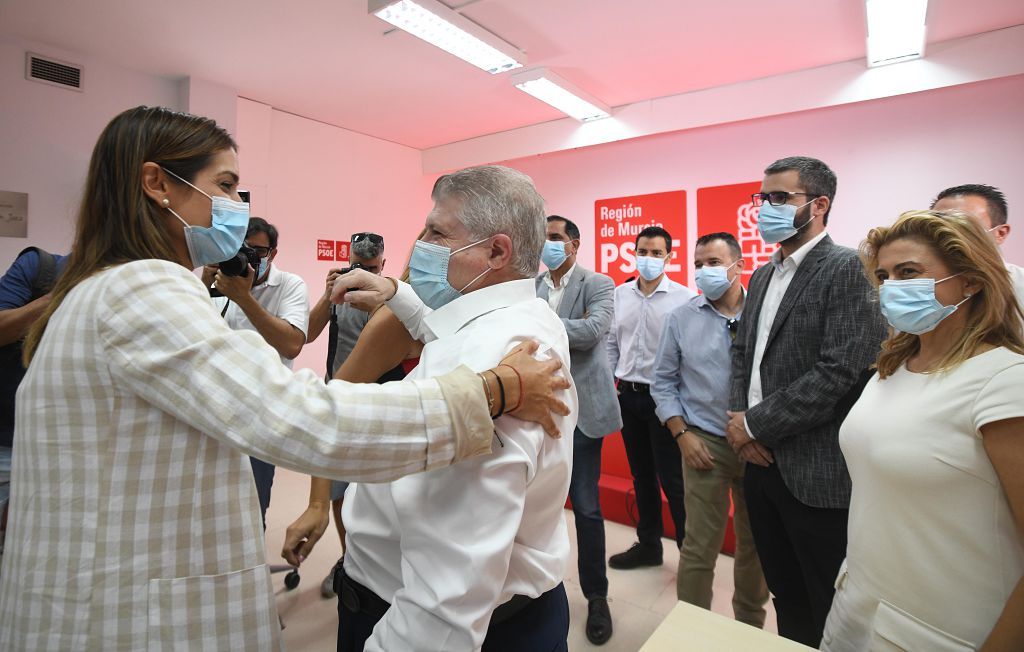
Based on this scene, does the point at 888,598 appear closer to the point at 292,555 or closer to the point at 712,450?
the point at 712,450

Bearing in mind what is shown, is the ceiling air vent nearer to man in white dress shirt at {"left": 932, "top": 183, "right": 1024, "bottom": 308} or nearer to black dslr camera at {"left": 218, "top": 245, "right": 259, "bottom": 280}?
black dslr camera at {"left": 218, "top": 245, "right": 259, "bottom": 280}

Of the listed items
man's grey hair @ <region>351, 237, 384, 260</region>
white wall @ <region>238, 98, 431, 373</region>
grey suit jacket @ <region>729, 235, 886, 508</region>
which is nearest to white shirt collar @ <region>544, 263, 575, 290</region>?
man's grey hair @ <region>351, 237, 384, 260</region>

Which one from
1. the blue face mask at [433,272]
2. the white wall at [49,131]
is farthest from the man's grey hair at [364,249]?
the white wall at [49,131]

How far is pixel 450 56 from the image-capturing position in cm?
427

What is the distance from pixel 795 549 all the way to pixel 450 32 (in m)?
3.62

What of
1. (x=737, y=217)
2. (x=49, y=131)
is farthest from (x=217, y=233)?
(x=737, y=217)

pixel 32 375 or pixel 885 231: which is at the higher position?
pixel 885 231

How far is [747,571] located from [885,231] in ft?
4.98

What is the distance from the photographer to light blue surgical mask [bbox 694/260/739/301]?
264cm

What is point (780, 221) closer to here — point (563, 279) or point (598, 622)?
point (563, 279)

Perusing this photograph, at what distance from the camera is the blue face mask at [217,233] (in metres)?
1.09

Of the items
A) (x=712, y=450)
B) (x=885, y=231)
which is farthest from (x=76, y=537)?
(x=712, y=450)

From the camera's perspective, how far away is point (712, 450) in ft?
7.63

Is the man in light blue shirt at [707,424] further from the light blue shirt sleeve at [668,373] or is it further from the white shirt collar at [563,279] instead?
the white shirt collar at [563,279]
